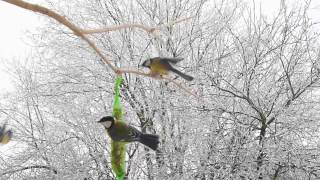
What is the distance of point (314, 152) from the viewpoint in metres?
6.29

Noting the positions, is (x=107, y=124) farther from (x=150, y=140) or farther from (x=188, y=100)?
(x=188, y=100)

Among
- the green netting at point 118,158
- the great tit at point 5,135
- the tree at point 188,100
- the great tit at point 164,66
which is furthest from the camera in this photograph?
the tree at point 188,100

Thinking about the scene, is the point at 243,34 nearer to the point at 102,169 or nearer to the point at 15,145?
the point at 102,169

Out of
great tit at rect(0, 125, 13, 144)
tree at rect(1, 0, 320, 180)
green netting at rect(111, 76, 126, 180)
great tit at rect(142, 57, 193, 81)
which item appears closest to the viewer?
great tit at rect(142, 57, 193, 81)

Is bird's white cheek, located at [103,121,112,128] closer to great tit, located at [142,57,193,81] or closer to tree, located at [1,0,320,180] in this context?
great tit, located at [142,57,193,81]

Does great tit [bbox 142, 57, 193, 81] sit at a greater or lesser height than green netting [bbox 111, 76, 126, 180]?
greater

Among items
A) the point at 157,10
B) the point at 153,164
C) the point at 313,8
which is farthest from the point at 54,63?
the point at 313,8

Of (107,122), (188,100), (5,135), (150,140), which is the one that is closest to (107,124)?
(107,122)

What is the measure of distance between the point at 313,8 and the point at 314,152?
2.25 m

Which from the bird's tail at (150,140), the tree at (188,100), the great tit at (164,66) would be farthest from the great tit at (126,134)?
the tree at (188,100)

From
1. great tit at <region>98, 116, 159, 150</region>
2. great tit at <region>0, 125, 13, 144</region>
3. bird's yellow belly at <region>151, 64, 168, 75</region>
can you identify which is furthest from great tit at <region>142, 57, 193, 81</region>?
great tit at <region>0, 125, 13, 144</region>

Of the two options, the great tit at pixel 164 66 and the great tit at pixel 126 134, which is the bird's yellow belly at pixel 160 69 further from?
the great tit at pixel 126 134

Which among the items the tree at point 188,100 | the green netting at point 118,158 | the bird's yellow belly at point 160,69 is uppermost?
the tree at point 188,100

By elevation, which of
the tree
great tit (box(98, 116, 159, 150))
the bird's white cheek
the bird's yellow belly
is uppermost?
the tree
